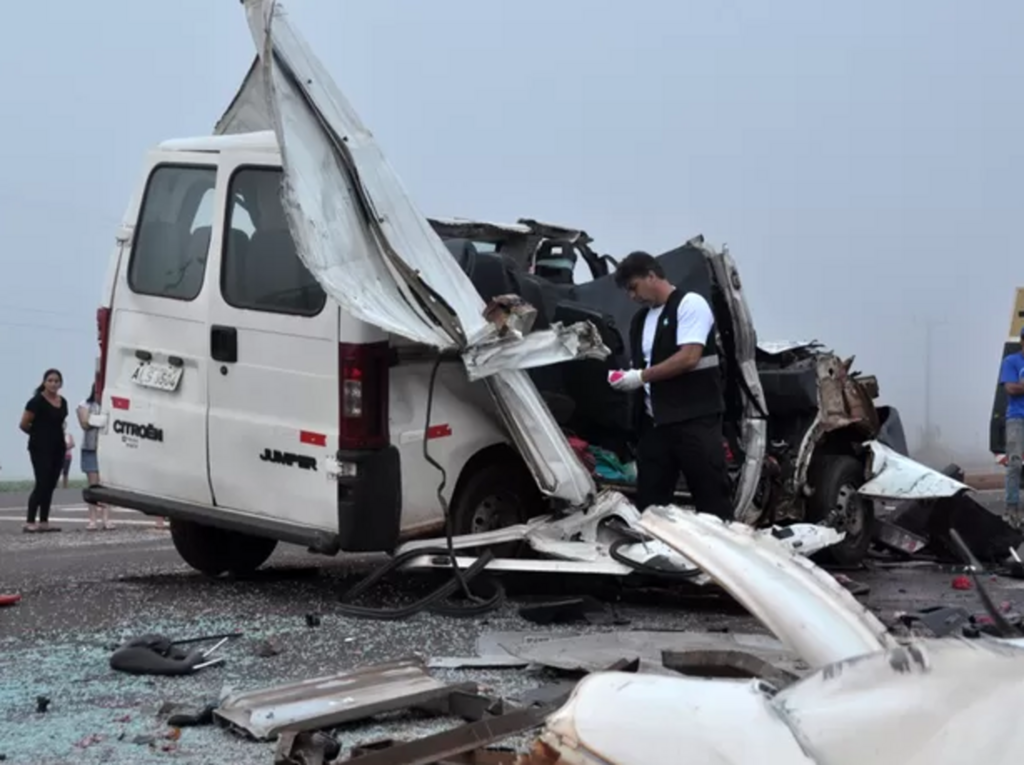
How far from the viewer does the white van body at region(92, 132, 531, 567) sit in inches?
234

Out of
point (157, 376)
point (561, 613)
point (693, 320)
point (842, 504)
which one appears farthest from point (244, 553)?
point (842, 504)

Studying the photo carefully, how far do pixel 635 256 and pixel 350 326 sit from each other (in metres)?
1.39

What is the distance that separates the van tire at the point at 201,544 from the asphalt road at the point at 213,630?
0.09 meters

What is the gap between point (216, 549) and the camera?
711 cm

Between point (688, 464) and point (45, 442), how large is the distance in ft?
23.0

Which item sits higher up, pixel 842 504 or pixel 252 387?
pixel 252 387

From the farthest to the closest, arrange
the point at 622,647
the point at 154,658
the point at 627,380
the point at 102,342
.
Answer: the point at 102,342 < the point at 627,380 < the point at 622,647 < the point at 154,658

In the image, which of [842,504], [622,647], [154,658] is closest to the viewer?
[154,658]

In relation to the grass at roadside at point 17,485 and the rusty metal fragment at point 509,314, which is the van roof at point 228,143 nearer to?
the rusty metal fragment at point 509,314

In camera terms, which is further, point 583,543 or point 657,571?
point 583,543

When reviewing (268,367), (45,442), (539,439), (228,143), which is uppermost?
(228,143)

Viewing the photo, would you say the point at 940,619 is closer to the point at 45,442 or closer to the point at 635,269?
the point at 635,269

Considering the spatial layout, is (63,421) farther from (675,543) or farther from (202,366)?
(675,543)

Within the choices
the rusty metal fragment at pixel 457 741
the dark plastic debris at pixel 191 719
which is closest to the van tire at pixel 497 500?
the dark plastic debris at pixel 191 719
